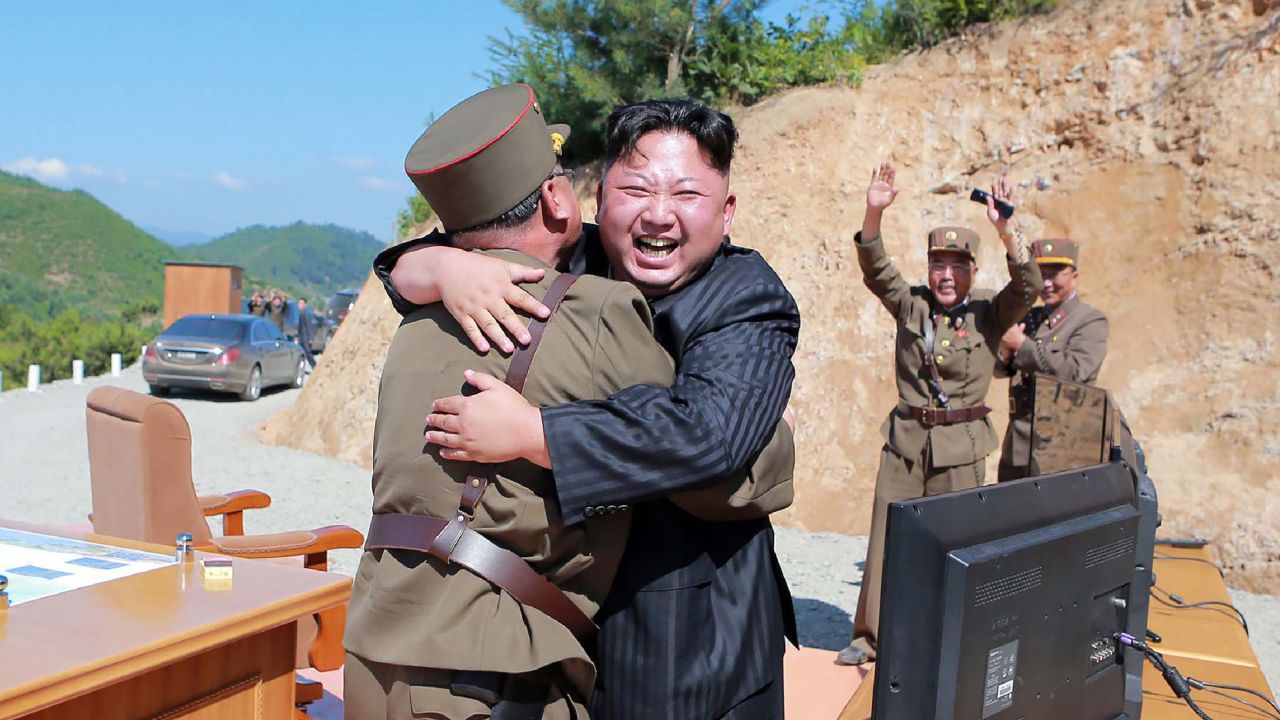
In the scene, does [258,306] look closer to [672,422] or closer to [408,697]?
[408,697]

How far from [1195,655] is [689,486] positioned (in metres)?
2.56

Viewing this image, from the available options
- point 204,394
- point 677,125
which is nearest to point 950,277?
point 677,125

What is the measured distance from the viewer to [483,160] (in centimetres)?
188

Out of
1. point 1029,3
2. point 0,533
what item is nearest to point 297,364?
point 1029,3

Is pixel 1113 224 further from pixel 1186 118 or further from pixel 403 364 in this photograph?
pixel 403 364

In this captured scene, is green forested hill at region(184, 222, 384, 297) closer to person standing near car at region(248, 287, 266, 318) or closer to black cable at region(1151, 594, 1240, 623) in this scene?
person standing near car at region(248, 287, 266, 318)

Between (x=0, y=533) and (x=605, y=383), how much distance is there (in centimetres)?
182

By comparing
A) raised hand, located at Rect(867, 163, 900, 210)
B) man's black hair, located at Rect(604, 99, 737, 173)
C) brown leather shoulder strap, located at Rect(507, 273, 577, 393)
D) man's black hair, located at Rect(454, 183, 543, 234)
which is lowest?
brown leather shoulder strap, located at Rect(507, 273, 577, 393)

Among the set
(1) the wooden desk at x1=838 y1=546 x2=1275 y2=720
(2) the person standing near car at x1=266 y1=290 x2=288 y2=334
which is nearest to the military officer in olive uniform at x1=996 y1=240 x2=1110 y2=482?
(1) the wooden desk at x1=838 y1=546 x2=1275 y2=720

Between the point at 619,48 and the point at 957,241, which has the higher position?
the point at 619,48

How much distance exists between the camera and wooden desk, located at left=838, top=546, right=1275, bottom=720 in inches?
117

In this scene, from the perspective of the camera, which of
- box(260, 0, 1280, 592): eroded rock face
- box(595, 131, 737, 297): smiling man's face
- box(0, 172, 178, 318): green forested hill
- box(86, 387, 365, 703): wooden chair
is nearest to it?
box(595, 131, 737, 297): smiling man's face

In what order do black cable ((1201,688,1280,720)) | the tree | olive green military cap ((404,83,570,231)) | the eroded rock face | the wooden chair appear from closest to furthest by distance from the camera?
olive green military cap ((404,83,570,231)), black cable ((1201,688,1280,720)), the wooden chair, the eroded rock face, the tree

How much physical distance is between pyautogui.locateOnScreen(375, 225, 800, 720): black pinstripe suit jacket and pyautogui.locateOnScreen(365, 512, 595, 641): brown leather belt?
0.44 feet
